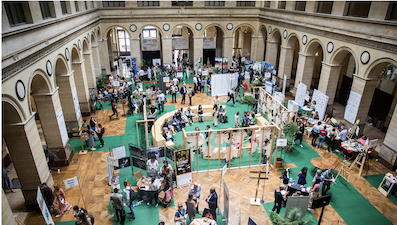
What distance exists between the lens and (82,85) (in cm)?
1469

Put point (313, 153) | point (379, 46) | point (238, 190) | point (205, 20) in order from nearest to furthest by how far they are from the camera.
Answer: point (238, 190)
point (379, 46)
point (313, 153)
point (205, 20)

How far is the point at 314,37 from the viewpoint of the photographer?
15867 millimetres

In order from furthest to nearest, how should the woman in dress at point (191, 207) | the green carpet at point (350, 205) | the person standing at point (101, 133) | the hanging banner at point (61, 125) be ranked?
the person standing at point (101, 133)
the hanging banner at point (61, 125)
the green carpet at point (350, 205)
the woman in dress at point (191, 207)

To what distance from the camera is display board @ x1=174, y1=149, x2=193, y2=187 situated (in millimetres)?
9726

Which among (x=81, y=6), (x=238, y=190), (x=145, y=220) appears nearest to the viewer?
(x=145, y=220)

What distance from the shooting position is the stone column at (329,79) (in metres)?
14.7

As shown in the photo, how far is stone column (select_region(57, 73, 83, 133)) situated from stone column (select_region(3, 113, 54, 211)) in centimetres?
412

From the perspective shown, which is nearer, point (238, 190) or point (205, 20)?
point (238, 190)

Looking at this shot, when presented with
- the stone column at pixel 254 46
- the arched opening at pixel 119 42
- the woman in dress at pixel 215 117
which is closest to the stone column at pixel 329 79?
the woman in dress at pixel 215 117

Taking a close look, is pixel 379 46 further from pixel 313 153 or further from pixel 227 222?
pixel 227 222

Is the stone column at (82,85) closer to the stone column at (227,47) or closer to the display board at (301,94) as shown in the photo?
the display board at (301,94)

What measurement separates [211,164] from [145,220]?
399 cm

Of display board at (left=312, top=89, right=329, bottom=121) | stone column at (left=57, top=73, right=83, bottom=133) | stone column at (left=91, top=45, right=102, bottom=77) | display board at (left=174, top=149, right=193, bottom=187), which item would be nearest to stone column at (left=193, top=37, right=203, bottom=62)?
stone column at (left=91, top=45, right=102, bottom=77)

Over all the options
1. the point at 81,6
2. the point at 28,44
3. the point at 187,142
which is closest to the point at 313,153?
the point at 187,142
